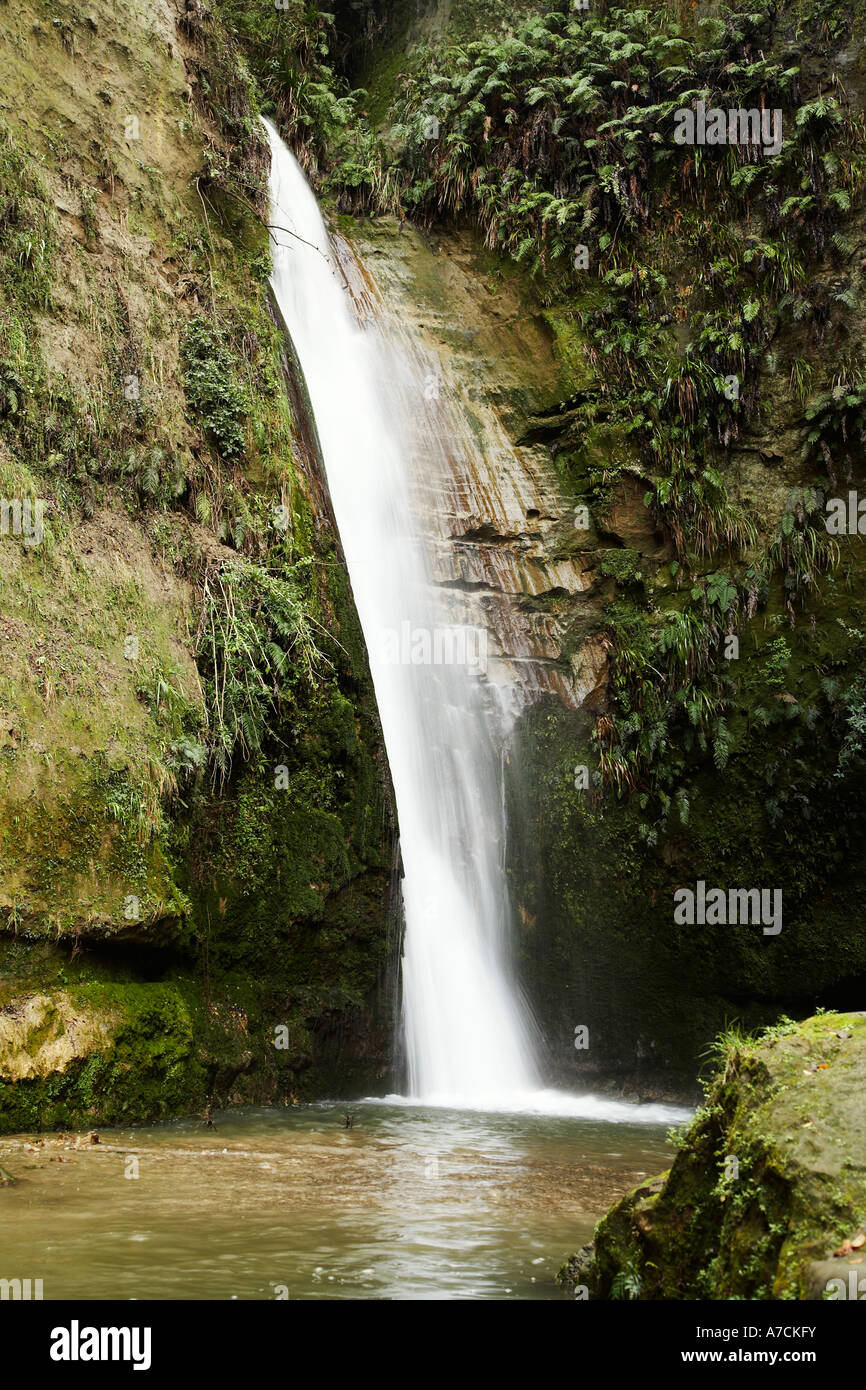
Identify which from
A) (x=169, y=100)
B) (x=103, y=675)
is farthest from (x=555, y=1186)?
(x=169, y=100)

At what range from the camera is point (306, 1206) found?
510cm

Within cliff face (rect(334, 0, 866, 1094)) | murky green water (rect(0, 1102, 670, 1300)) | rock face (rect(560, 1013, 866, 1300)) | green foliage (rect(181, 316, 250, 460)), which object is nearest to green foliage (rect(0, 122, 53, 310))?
green foliage (rect(181, 316, 250, 460))

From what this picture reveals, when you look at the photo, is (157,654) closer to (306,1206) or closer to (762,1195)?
(306,1206)

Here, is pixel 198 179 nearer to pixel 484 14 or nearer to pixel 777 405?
pixel 777 405

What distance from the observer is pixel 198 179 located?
12617 millimetres

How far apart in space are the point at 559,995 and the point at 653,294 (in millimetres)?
9903

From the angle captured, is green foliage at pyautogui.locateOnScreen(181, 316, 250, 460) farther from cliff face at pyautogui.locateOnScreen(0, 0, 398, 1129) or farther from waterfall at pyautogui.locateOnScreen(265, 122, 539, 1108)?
waterfall at pyautogui.locateOnScreen(265, 122, 539, 1108)

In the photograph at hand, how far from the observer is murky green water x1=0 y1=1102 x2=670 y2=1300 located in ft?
12.9

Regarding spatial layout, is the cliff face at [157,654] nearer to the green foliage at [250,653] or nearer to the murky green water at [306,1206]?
the green foliage at [250,653]

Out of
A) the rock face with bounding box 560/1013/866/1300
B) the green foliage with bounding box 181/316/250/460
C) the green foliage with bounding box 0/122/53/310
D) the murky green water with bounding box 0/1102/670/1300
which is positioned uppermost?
the green foliage with bounding box 0/122/53/310

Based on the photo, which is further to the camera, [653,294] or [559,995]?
[653,294]

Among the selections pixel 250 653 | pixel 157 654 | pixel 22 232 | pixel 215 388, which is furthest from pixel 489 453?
pixel 157 654

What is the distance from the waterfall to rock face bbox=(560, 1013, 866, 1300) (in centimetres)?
604
